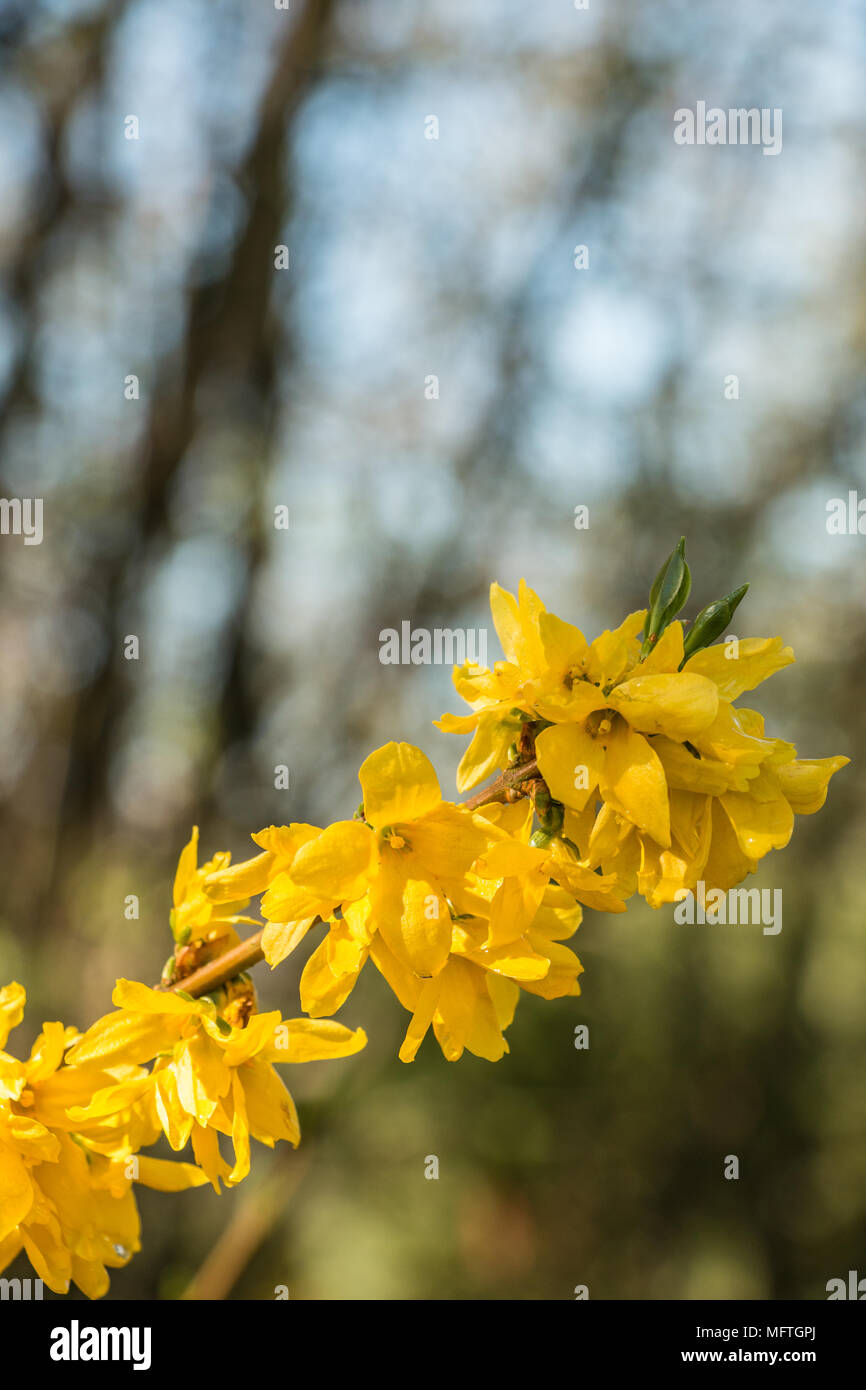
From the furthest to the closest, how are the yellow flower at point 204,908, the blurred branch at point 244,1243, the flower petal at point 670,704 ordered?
the blurred branch at point 244,1243
the yellow flower at point 204,908
the flower petal at point 670,704

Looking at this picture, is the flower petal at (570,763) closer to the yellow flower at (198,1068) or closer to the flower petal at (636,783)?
the flower petal at (636,783)

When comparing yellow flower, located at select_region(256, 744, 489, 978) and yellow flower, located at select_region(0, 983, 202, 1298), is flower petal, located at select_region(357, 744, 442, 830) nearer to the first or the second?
yellow flower, located at select_region(256, 744, 489, 978)

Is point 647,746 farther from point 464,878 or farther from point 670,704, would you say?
point 464,878

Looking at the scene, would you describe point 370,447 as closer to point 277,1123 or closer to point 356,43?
point 356,43

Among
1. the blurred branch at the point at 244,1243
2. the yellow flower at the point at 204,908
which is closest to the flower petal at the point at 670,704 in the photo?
the yellow flower at the point at 204,908

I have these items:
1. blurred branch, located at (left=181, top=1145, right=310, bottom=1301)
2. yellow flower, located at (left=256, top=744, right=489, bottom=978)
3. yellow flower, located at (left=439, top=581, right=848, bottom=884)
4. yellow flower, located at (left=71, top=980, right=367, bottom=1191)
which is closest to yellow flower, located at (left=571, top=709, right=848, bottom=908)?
yellow flower, located at (left=439, top=581, right=848, bottom=884)

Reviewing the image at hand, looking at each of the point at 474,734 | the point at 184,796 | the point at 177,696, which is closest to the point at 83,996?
the point at 184,796
